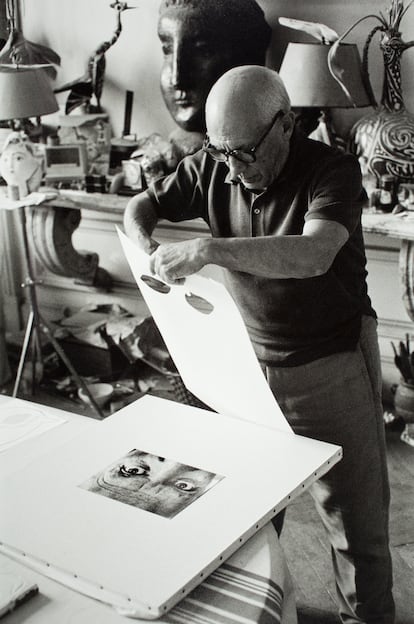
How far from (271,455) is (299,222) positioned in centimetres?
60

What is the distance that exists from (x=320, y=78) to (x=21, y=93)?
51.2 inches

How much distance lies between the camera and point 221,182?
74.5 inches

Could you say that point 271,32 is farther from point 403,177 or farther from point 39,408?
point 39,408

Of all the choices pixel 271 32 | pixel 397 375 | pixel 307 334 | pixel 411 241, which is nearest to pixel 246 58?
pixel 271 32

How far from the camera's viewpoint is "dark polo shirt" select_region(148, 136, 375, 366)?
1756 millimetres

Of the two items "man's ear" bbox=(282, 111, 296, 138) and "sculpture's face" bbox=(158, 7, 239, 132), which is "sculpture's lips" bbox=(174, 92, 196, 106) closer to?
"sculpture's face" bbox=(158, 7, 239, 132)

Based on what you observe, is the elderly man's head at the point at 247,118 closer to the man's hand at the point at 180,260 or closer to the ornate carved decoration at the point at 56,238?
the man's hand at the point at 180,260

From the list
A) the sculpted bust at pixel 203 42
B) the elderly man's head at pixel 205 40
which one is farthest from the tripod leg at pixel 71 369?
the elderly man's head at pixel 205 40

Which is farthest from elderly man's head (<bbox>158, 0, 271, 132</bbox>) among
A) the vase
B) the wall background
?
the vase

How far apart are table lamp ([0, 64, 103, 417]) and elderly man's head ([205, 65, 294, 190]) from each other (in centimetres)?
185

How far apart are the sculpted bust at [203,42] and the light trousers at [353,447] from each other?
5.68 feet

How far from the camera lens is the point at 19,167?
353 centimetres

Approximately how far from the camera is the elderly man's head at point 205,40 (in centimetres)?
322

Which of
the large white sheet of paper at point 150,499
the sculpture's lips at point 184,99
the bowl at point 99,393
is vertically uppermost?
the sculpture's lips at point 184,99
